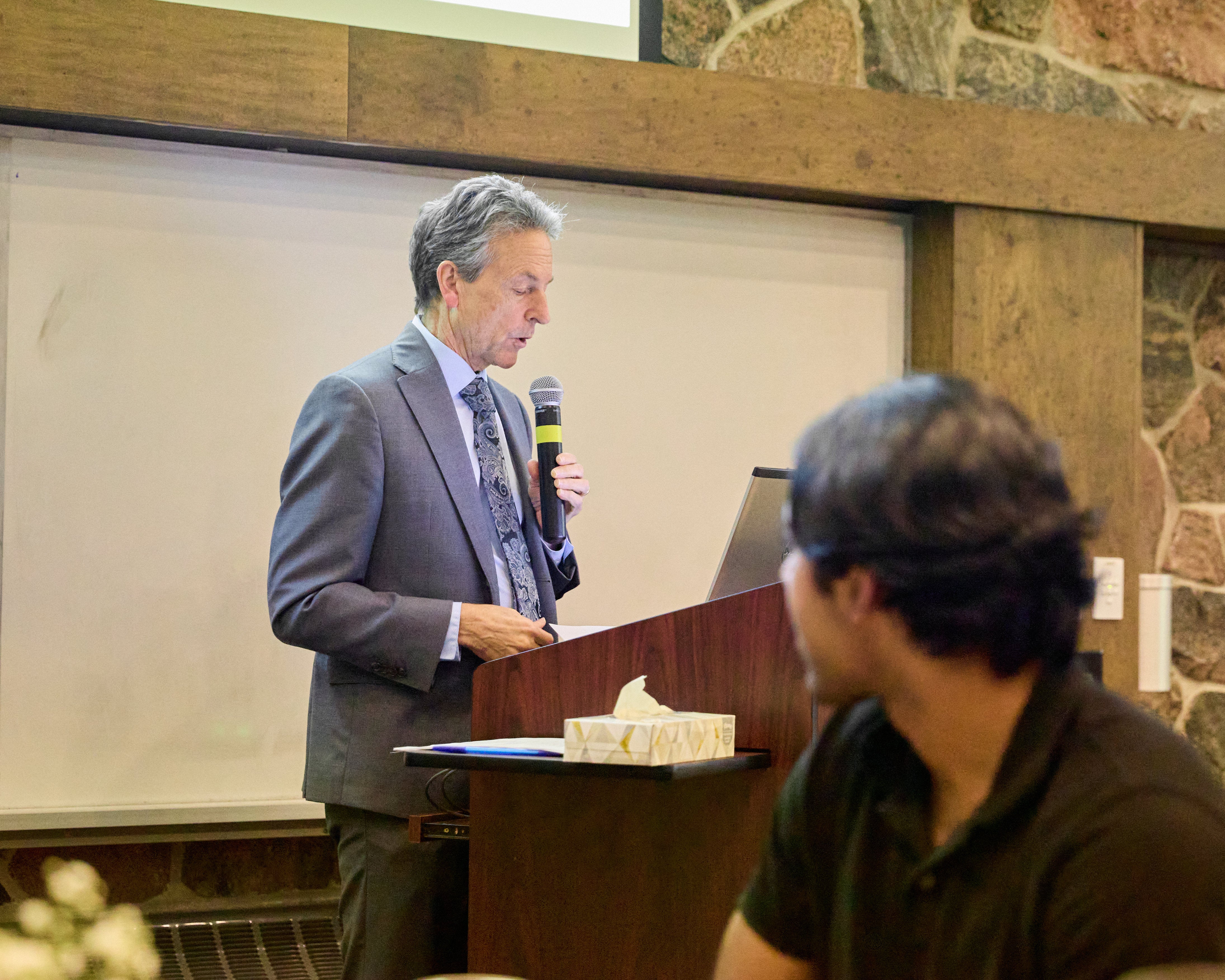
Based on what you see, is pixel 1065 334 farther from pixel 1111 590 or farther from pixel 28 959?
pixel 28 959

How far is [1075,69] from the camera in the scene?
3791 millimetres

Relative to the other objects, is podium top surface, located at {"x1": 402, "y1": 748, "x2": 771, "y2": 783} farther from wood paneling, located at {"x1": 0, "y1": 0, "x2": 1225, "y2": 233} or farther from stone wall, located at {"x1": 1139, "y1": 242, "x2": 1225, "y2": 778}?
stone wall, located at {"x1": 1139, "y1": 242, "x2": 1225, "y2": 778}

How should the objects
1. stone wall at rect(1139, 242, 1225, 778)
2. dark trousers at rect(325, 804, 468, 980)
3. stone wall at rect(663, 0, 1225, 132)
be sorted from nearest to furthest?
dark trousers at rect(325, 804, 468, 980), stone wall at rect(663, 0, 1225, 132), stone wall at rect(1139, 242, 1225, 778)

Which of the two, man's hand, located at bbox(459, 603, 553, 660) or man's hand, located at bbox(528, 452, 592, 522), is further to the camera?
man's hand, located at bbox(528, 452, 592, 522)

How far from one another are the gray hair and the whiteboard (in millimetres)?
865

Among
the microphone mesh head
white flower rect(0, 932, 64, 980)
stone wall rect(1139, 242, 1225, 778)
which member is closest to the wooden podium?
the microphone mesh head

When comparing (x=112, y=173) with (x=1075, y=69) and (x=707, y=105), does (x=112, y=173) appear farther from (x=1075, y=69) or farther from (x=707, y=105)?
(x=1075, y=69)

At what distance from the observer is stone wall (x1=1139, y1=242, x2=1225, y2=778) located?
3869mm

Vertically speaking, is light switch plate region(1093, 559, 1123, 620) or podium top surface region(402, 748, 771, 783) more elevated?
light switch plate region(1093, 559, 1123, 620)

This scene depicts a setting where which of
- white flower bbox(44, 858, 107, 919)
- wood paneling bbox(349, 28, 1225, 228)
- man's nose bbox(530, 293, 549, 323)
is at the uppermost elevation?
wood paneling bbox(349, 28, 1225, 228)

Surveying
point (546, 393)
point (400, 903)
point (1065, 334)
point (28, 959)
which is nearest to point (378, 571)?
point (546, 393)

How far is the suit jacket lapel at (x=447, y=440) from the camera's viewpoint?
2127 millimetres

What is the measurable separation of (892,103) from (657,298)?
0.85 m

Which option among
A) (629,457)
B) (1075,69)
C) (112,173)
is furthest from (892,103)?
(112,173)
